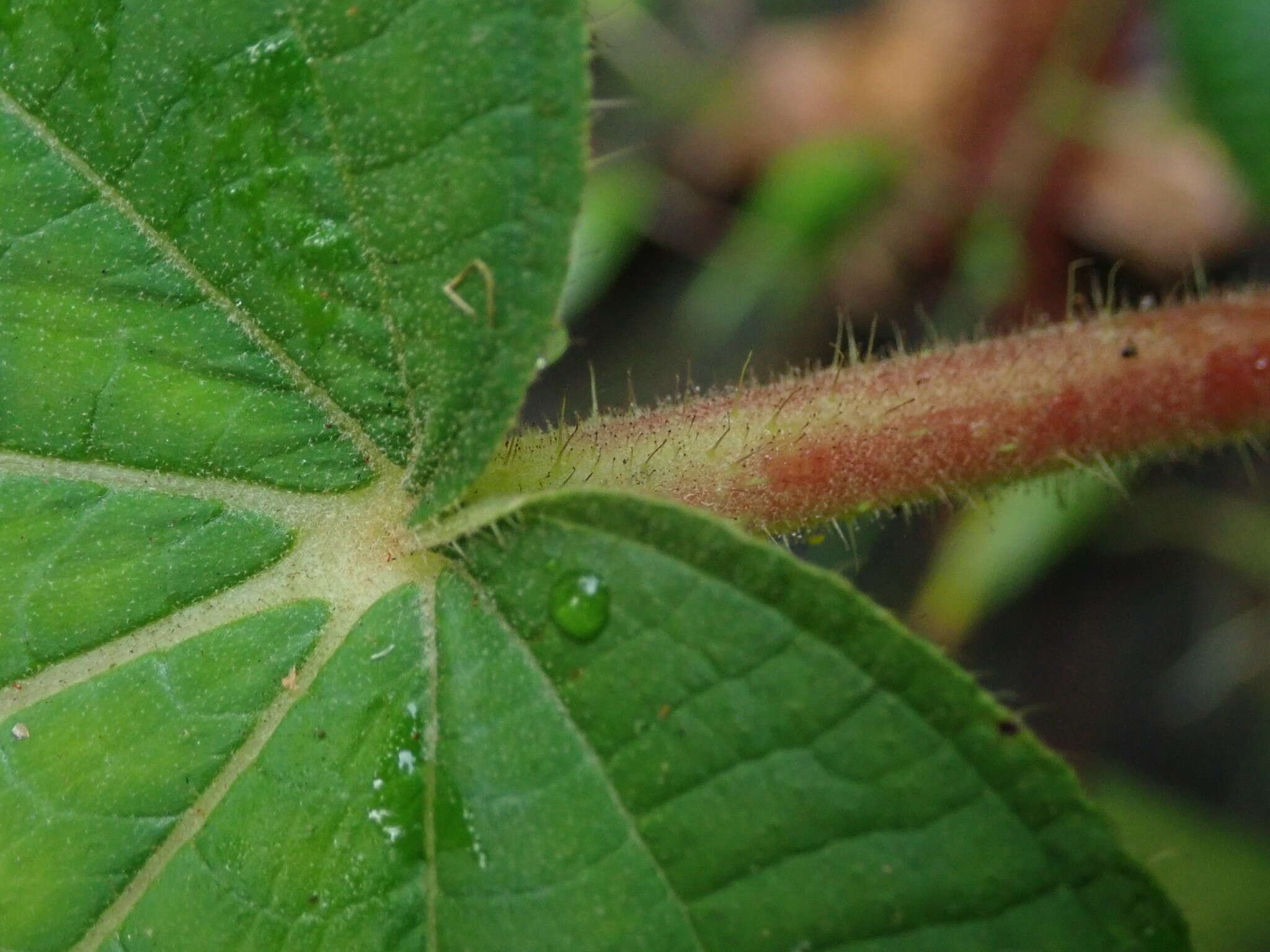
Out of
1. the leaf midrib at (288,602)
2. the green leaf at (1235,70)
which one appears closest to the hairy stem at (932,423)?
the leaf midrib at (288,602)

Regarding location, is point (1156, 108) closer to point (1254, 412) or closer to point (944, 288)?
point (944, 288)

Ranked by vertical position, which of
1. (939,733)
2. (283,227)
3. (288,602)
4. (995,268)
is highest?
(995,268)

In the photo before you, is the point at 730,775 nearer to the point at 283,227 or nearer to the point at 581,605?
the point at 581,605

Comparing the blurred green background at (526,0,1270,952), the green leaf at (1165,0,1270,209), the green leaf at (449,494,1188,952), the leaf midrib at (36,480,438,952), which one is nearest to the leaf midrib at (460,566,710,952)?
the green leaf at (449,494,1188,952)

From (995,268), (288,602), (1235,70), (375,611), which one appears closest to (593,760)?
(375,611)

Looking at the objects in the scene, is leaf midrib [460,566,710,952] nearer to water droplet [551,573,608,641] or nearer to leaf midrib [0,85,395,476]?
water droplet [551,573,608,641]
